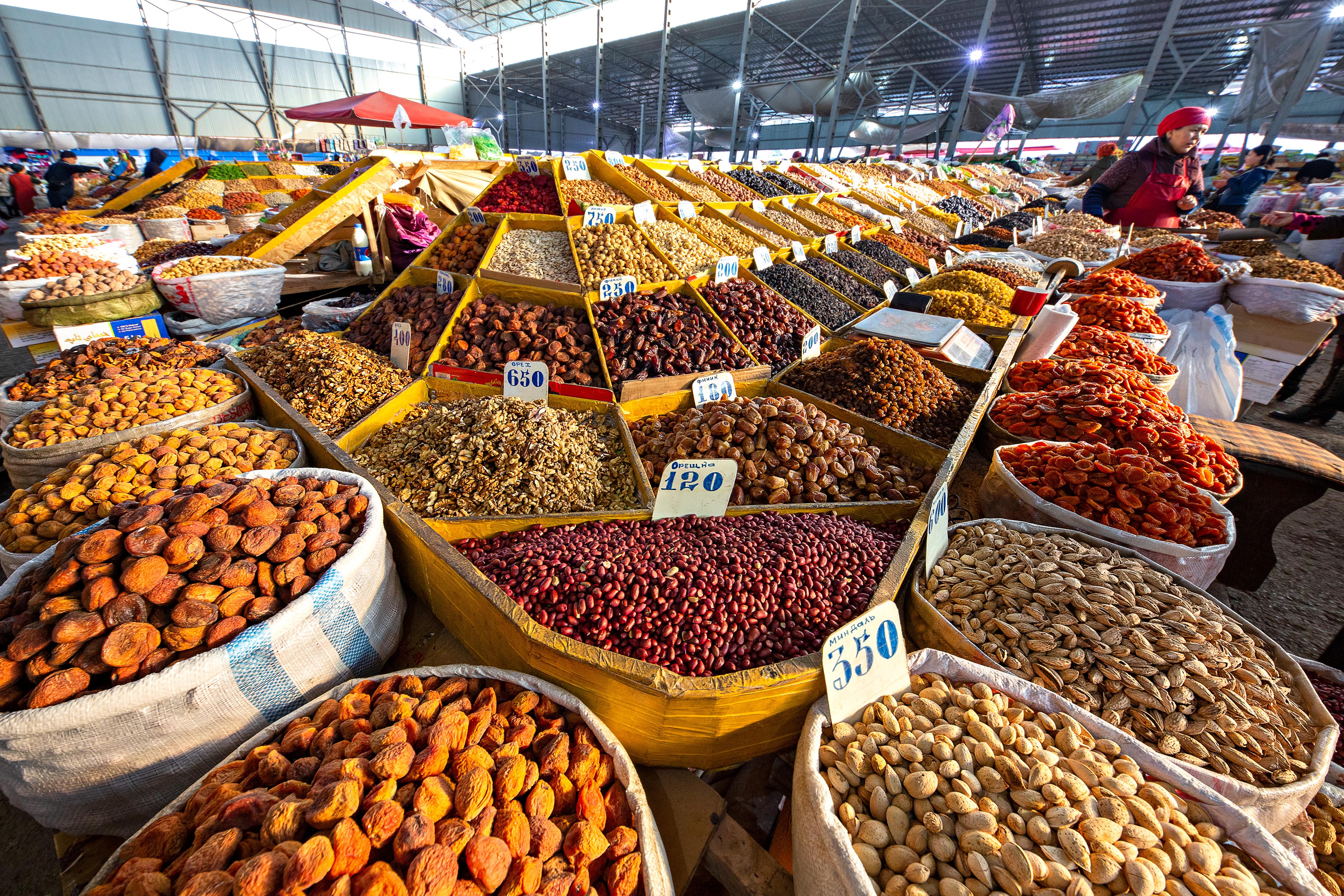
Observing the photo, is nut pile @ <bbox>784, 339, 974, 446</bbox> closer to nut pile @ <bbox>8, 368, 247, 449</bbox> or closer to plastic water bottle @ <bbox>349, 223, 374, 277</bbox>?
nut pile @ <bbox>8, 368, 247, 449</bbox>

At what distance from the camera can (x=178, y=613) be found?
3.43ft

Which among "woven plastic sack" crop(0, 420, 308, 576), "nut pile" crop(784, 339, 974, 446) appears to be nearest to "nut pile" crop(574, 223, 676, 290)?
"nut pile" crop(784, 339, 974, 446)

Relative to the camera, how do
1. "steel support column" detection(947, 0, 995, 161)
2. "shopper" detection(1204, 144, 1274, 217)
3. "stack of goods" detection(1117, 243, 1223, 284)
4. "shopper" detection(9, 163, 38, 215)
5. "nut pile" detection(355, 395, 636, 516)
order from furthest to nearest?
"steel support column" detection(947, 0, 995, 161) < "shopper" detection(9, 163, 38, 215) < "shopper" detection(1204, 144, 1274, 217) < "stack of goods" detection(1117, 243, 1223, 284) < "nut pile" detection(355, 395, 636, 516)

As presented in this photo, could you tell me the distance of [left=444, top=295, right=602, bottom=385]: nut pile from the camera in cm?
247

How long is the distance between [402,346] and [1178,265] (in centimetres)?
540

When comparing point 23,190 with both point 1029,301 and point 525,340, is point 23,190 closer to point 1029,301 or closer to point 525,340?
point 525,340

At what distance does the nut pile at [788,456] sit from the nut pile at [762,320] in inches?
29.0

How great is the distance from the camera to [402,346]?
8.42ft

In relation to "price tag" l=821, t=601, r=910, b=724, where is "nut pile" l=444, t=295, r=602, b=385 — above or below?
above

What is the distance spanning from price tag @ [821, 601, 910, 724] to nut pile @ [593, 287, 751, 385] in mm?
1584

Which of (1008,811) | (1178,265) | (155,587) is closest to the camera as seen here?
(1008,811)

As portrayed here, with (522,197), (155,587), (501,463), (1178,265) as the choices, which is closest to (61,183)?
(522,197)

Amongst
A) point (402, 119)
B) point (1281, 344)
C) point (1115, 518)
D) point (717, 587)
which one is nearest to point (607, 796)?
point (717, 587)

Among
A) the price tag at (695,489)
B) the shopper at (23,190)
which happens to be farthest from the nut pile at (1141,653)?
A: the shopper at (23,190)
